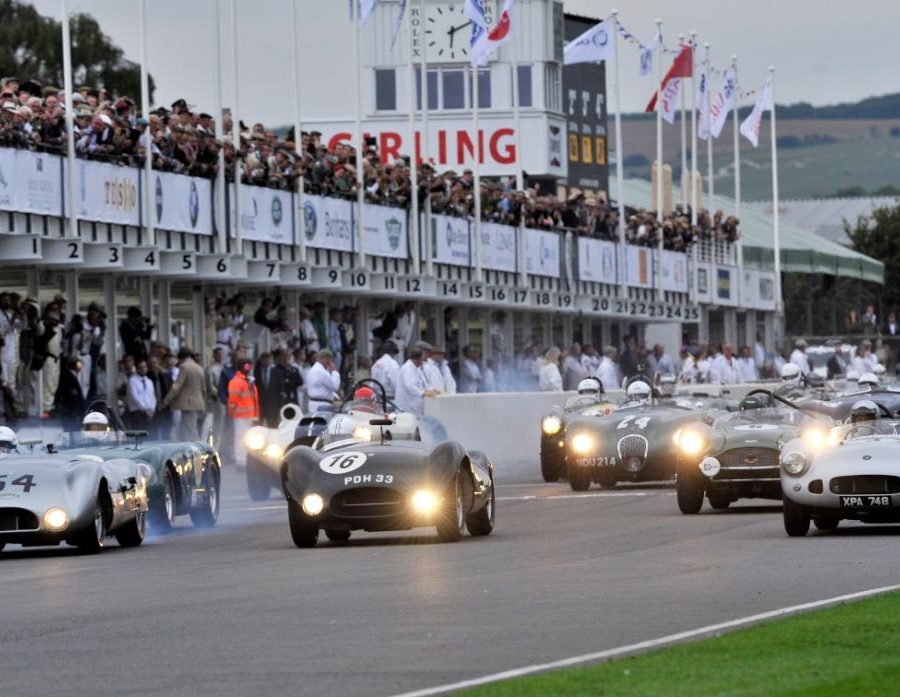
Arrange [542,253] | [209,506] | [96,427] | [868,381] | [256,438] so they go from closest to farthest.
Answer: [96,427]
[209,506]
[256,438]
[868,381]
[542,253]

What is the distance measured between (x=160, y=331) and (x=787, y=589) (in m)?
26.3

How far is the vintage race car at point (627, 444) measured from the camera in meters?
28.0

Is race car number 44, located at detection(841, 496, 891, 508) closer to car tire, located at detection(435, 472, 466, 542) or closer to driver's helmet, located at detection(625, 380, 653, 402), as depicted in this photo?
car tire, located at detection(435, 472, 466, 542)

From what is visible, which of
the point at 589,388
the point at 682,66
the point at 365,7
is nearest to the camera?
the point at 589,388

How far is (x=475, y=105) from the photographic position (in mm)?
53625

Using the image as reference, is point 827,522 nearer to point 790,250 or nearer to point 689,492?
point 689,492

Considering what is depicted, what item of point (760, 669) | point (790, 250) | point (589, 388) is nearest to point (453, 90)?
point (790, 250)

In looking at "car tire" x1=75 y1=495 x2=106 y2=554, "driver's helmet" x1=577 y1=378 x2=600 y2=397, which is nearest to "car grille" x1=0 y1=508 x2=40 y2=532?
"car tire" x1=75 y1=495 x2=106 y2=554

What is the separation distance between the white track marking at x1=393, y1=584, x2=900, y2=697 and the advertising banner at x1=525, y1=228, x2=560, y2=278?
1558 inches

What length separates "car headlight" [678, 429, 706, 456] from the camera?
23.2 meters

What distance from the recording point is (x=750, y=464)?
23281mm

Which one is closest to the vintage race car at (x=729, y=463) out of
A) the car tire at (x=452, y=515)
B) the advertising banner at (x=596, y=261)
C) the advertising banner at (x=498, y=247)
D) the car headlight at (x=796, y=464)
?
the car headlight at (x=796, y=464)

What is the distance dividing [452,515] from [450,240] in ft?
96.0

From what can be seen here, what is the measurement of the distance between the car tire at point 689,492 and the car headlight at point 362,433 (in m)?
3.05
